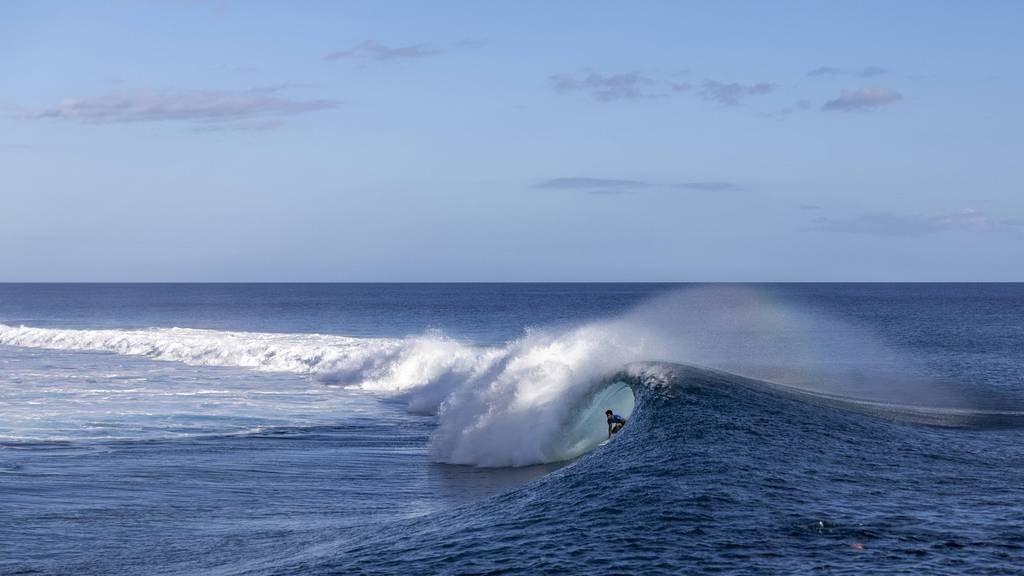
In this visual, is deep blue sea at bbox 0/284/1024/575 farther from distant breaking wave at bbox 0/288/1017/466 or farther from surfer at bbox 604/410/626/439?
surfer at bbox 604/410/626/439

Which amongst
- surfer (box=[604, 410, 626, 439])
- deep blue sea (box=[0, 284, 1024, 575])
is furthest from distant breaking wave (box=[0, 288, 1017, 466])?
surfer (box=[604, 410, 626, 439])

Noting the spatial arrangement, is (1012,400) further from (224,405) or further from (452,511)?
(224,405)

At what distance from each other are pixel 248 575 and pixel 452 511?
4.70 meters

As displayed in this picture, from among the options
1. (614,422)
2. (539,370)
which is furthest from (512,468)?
(539,370)

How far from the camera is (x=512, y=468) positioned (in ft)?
81.7

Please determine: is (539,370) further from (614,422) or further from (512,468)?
(614,422)

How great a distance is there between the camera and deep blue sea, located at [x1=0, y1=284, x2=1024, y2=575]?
45.8ft

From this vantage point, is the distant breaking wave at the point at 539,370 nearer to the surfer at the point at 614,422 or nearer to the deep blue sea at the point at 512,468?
the deep blue sea at the point at 512,468

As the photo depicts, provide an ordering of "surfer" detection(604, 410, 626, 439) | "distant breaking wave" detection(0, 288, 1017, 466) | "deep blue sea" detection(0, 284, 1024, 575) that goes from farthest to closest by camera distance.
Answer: "distant breaking wave" detection(0, 288, 1017, 466) → "surfer" detection(604, 410, 626, 439) → "deep blue sea" detection(0, 284, 1024, 575)

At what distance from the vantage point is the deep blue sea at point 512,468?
13969 mm

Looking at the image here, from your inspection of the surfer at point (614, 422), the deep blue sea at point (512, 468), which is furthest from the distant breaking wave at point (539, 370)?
the surfer at point (614, 422)

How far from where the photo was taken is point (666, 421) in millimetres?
22078

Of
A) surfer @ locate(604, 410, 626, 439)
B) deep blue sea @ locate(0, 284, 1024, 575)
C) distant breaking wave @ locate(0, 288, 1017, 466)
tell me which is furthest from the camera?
distant breaking wave @ locate(0, 288, 1017, 466)

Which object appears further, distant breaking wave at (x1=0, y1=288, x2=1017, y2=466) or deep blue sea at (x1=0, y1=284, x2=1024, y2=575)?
distant breaking wave at (x1=0, y1=288, x2=1017, y2=466)
